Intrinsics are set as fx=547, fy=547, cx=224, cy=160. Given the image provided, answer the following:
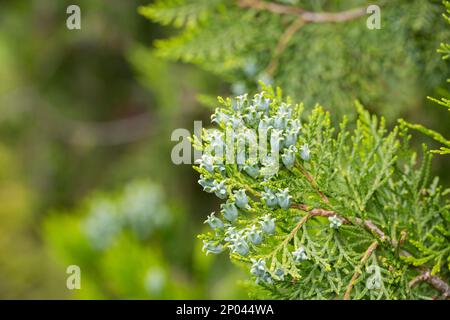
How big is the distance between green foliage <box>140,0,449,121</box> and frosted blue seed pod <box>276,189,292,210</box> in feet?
2.09

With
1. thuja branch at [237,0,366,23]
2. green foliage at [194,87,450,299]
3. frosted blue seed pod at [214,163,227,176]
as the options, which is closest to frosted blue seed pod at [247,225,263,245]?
green foliage at [194,87,450,299]

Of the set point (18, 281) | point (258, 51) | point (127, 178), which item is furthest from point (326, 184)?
point (18, 281)

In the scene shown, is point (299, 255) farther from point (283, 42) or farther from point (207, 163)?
point (283, 42)

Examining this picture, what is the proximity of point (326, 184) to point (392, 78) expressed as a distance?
2.74 feet

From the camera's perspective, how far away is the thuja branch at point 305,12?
1.59 m

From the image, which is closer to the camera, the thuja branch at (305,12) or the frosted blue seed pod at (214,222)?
the frosted blue seed pod at (214,222)

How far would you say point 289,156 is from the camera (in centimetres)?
92

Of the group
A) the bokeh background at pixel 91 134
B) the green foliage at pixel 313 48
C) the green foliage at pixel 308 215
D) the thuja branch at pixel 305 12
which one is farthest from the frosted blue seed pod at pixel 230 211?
the bokeh background at pixel 91 134

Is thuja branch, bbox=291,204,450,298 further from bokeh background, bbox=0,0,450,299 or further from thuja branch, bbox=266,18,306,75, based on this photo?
bokeh background, bbox=0,0,450,299

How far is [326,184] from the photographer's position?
981 mm

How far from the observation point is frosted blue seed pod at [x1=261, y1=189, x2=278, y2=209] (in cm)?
91

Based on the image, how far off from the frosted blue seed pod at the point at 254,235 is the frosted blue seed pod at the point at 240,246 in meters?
0.01

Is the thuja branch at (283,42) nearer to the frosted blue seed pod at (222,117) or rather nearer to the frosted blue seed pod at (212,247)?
the frosted blue seed pod at (222,117)

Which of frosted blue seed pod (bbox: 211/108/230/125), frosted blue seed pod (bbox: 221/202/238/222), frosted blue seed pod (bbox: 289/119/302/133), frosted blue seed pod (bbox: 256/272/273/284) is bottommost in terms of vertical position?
frosted blue seed pod (bbox: 256/272/273/284)
